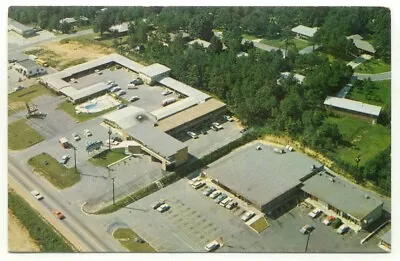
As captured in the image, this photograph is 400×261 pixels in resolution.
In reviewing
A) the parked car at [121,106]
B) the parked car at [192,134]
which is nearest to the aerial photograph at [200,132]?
the parked car at [192,134]

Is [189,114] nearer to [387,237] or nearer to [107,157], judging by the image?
[107,157]

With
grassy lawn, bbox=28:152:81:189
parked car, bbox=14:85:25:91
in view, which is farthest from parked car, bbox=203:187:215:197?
parked car, bbox=14:85:25:91

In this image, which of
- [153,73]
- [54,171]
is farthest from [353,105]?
[54,171]

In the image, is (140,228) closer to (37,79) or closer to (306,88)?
(306,88)

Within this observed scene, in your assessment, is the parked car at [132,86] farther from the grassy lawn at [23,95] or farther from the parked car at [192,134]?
the parked car at [192,134]

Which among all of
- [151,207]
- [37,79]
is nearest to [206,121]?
[151,207]

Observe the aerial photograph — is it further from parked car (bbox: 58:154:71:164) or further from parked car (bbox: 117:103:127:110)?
parked car (bbox: 117:103:127:110)
